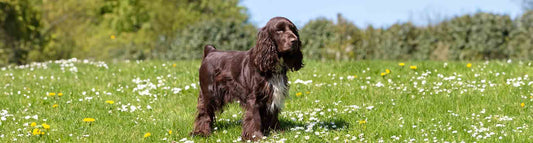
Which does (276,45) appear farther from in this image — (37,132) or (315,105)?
(37,132)

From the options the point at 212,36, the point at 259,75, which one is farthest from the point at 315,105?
the point at 212,36

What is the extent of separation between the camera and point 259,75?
21.9ft

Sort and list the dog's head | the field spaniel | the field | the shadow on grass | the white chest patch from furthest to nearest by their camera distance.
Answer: the shadow on grass < the field < the white chest patch < the field spaniel < the dog's head

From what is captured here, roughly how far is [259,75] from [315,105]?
2.25 m

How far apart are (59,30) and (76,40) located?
1009mm

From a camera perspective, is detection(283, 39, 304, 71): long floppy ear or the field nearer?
detection(283, 39, 304, 71): long floppy ear

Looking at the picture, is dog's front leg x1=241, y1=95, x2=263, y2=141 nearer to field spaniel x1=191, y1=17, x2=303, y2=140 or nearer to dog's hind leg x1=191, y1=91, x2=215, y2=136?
field spaniel x1=191, y1=17, x2=303, y2=140

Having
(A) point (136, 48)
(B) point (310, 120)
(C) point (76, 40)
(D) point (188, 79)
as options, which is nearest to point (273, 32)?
(B) point (310, 120)

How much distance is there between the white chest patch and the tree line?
11353mm

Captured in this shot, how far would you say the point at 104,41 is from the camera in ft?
96.8

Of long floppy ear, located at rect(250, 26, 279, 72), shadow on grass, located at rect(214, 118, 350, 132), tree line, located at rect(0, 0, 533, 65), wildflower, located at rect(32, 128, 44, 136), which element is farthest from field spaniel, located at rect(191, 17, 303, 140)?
tree line, located at rect(0, 0, 533, 65)

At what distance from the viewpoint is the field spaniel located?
647cm

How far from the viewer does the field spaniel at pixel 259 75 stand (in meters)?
6.47

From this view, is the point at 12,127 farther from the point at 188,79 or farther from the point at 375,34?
the point at 375,34
